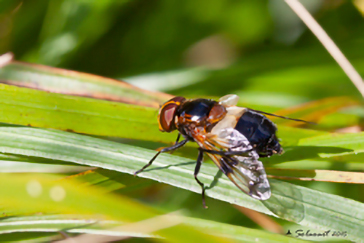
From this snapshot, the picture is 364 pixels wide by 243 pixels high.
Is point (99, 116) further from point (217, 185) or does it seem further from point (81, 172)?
point (217, 185)

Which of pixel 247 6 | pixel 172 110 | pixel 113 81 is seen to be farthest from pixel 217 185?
pixel 247 6

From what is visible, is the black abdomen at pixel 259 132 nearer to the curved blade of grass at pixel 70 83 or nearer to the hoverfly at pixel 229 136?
the hoverfly at pixel 229 136

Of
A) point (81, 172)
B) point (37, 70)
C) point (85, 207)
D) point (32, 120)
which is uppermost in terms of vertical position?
point (37, 70)

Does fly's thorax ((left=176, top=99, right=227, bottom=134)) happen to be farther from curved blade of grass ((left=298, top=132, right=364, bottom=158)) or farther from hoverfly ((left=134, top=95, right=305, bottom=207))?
curved blade of grass ((left=298, top=132, right=364, bottom=158))

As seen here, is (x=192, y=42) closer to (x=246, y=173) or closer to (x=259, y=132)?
(x=259, y=132)

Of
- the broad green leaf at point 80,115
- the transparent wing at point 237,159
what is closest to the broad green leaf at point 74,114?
the broad green leaf at point 80,115

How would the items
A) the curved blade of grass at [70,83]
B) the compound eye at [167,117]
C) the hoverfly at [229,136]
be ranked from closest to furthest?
the hoverfly at [229,136] → the compound eye at [167,117] → the curved blade of grass at [70,83]
